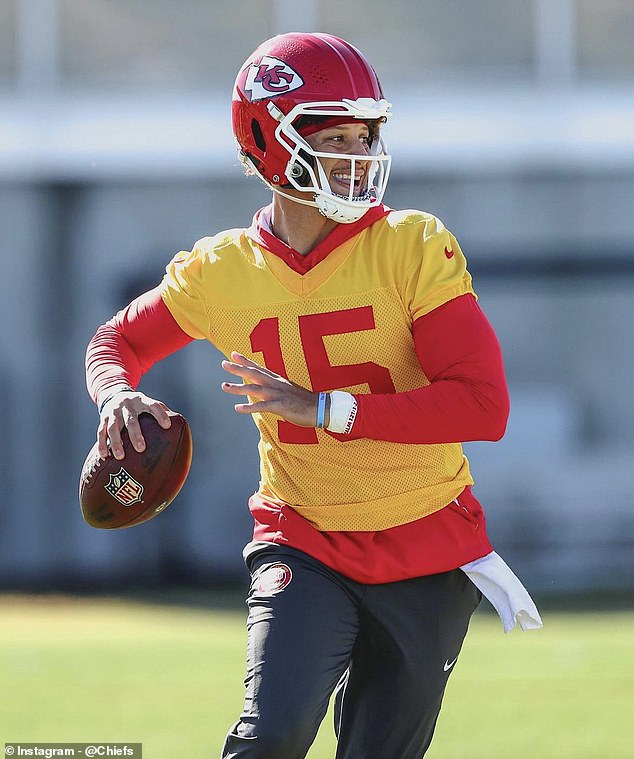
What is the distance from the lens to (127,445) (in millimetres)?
3391

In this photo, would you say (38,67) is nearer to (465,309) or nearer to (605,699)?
(605,699)

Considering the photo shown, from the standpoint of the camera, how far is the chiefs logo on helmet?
137 inches

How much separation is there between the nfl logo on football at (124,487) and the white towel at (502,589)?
2.62 feet

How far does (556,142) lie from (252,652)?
852cm

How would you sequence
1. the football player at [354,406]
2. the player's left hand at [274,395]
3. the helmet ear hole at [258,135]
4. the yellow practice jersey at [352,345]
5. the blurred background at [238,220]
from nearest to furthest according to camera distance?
the player's left hand at [274,395] < the football player at [354,406] < the yellow practice jersey at [352,345] < the helmet ear hole at [258,135] < the blurred background at [238,220]

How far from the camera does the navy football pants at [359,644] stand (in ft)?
10.4

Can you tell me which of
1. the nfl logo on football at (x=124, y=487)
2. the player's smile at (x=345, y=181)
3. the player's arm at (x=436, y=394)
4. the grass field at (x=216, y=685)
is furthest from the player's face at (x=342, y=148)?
the grass field at (x=216, y=685)

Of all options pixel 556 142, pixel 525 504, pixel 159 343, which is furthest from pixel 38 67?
pixel 159 343

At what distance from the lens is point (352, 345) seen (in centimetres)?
336

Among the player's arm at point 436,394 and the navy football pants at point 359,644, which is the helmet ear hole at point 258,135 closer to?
the player's arm at point 436,394

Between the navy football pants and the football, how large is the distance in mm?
295

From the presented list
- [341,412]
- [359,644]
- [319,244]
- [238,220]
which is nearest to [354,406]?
[341,412]

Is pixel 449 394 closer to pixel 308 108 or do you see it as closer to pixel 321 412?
pixel 321 412

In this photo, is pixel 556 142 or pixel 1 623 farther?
pixel 556 142
